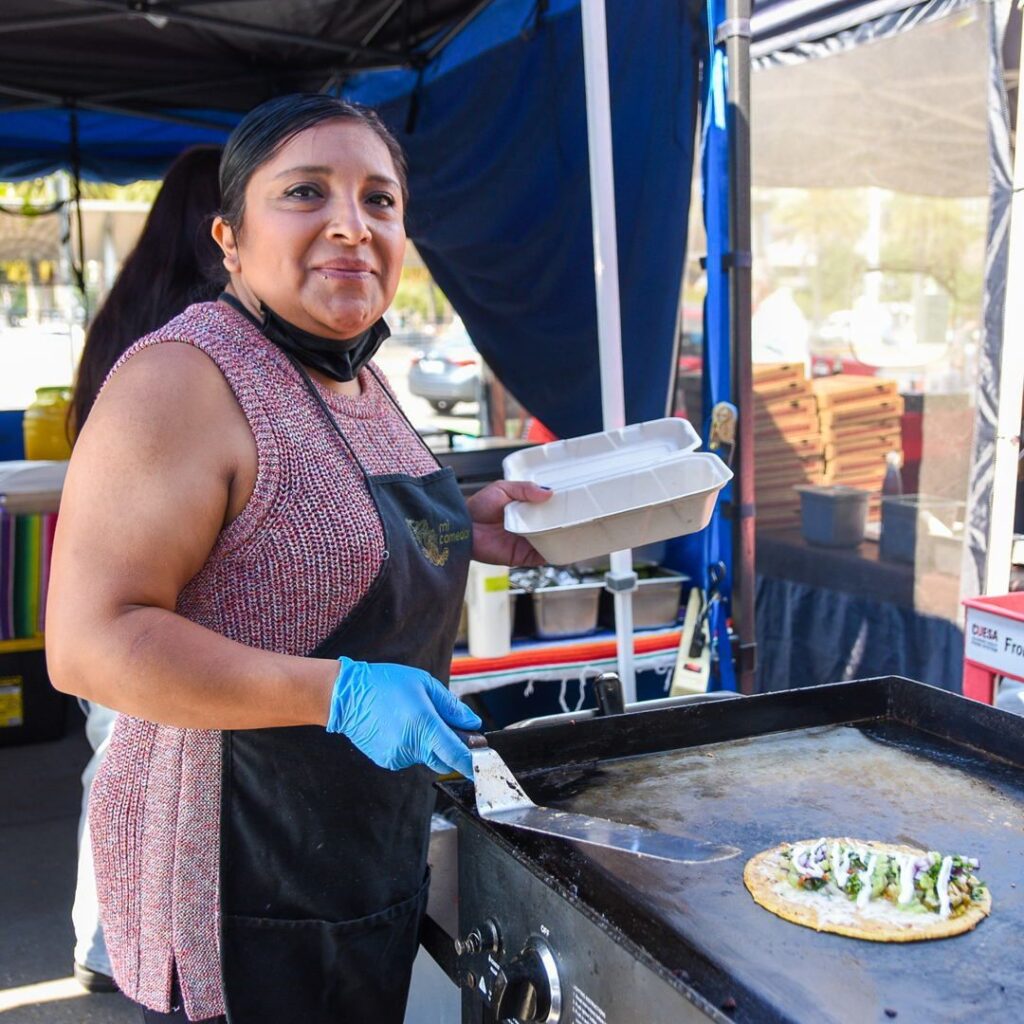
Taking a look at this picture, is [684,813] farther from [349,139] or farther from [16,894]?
[16,894]

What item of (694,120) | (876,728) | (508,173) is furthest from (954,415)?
(876,728)

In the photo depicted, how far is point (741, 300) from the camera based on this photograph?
2885 millimetres

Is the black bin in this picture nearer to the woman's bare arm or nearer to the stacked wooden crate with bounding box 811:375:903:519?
the stacked wooden crate with bounding box 811:375:903:519

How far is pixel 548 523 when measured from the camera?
77.9 inches

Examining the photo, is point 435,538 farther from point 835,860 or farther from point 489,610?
point 489,610

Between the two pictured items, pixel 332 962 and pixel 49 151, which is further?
pixel 49 151

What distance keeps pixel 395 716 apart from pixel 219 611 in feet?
0.90

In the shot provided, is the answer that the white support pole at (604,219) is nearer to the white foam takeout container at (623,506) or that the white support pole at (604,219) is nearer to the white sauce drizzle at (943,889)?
the white foam takeout container at (623,506)

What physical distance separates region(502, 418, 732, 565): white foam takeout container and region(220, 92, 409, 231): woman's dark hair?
0.76 m

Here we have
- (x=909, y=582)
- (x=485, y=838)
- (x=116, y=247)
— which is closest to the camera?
(x=485, y=838)

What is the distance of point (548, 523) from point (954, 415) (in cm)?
291

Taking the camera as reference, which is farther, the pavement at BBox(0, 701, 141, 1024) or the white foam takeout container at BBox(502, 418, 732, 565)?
the pavement at BBox(0, 701, 141, 1024)

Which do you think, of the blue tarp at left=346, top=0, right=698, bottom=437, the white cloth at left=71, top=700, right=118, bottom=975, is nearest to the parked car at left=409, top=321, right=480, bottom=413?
the blue tarp at left=346, top=0, right=698, bottom=437

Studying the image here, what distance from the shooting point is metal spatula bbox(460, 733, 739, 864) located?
1.27 m
